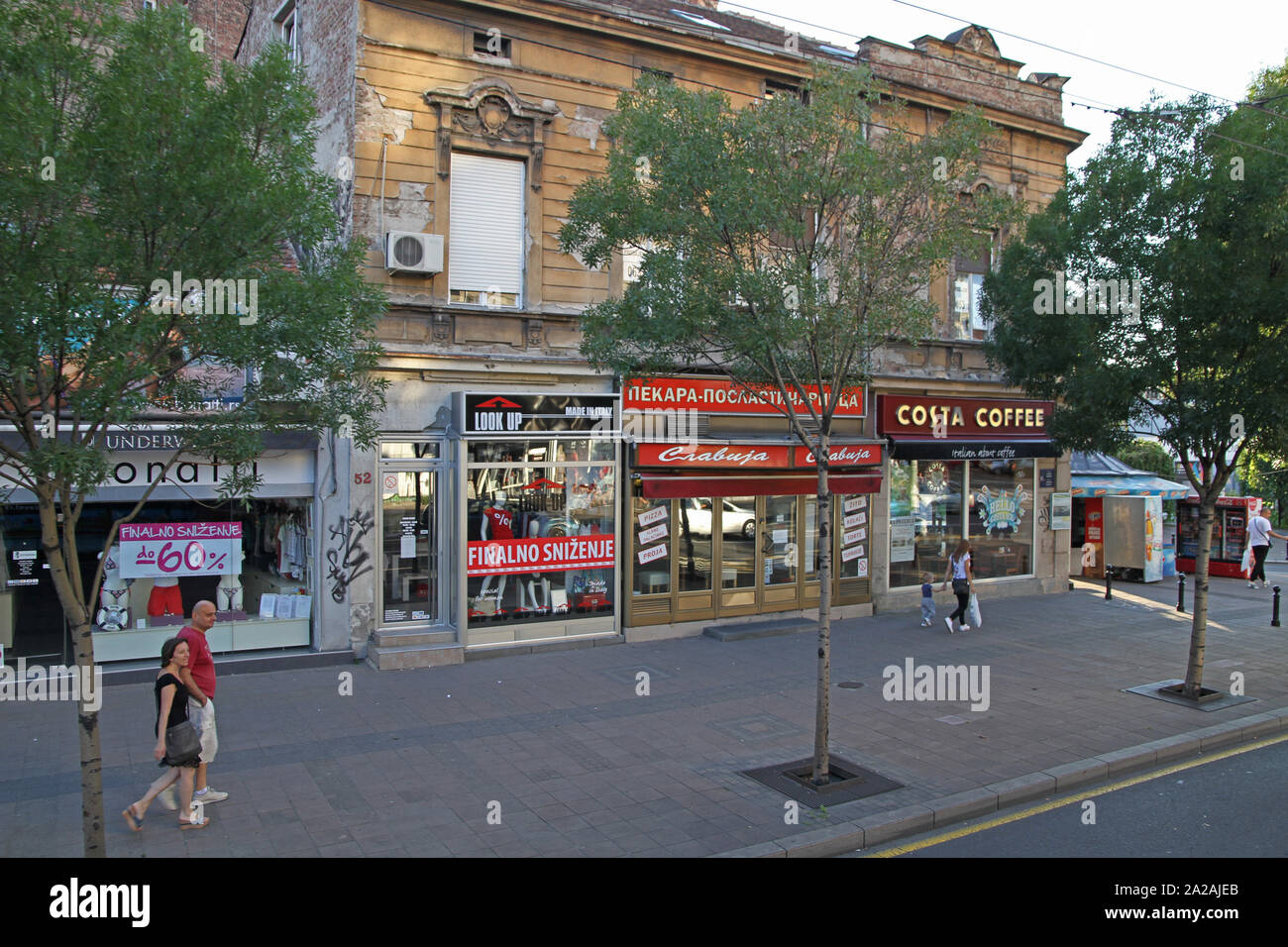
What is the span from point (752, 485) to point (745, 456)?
0.58 meters

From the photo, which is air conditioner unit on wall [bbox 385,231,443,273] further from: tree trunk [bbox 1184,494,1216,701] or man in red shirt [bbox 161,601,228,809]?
tree trunk [bbox 1184,494,1216,701]

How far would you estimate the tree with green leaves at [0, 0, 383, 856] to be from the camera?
19.4ft

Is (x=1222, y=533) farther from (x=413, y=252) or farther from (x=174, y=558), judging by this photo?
(x=174, y=558)

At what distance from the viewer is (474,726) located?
10.0m

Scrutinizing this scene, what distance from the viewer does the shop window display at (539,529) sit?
13.4m

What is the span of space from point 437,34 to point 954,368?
11.2 metres

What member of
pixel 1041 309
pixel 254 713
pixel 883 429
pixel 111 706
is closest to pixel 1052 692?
pixel 1041 309

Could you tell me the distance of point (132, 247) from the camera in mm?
6324

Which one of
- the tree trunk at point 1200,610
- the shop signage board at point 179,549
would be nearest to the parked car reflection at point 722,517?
the tree trunk at point 1200,610

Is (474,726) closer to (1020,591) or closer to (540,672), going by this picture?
(540,672)

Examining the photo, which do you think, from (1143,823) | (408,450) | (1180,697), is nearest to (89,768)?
(408,450)

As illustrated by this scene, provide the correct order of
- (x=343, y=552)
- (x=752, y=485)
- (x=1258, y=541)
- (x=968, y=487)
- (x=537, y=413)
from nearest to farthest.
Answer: (x=343, y=552), (x=537, y=413), (x=752, y=485), (x=968, y=487), (x=1258, y=541)

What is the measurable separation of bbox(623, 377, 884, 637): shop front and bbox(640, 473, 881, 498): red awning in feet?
0.06

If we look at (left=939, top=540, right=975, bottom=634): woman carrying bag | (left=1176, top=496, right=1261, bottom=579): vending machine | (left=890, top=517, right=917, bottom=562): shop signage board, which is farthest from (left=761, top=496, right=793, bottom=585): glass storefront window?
(left=1176, top=496, right=1261, bottom=579): vending machine
